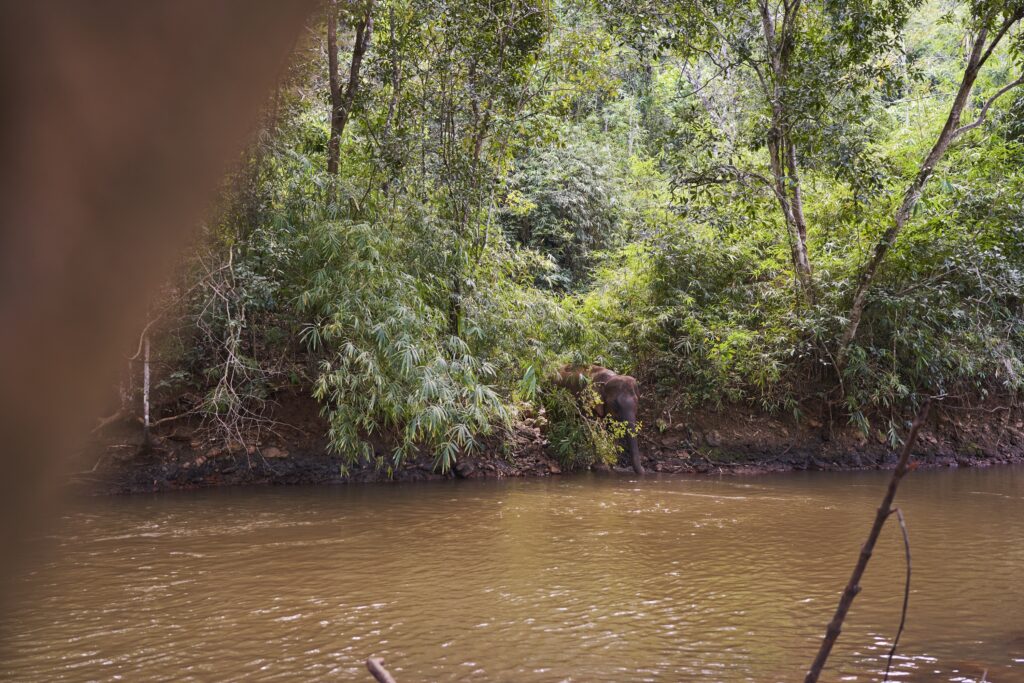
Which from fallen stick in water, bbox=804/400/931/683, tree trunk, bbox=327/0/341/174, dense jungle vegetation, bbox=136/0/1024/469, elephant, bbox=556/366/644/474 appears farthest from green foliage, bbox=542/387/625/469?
fallen stick in water, bbox=804/400/931/683

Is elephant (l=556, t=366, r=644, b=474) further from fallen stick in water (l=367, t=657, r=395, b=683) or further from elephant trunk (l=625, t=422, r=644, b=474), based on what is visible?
fallen stick in water (l=367, t=657, r=395, b=683)

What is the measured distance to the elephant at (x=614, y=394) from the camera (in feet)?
35.3

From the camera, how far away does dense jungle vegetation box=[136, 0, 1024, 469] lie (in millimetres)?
8367

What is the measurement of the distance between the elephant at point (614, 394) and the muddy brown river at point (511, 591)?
9.06 ft

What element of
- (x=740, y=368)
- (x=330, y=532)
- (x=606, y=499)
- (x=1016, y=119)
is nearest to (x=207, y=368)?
(x=330, y=532)

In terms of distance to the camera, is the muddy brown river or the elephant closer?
the muddy brown river

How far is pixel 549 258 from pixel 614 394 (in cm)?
223

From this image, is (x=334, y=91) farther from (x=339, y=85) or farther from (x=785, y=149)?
(x=785, y=149)

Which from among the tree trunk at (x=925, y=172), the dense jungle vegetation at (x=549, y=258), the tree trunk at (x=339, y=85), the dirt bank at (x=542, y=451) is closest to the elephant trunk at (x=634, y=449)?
the dirt bank at (x=542, y=451)

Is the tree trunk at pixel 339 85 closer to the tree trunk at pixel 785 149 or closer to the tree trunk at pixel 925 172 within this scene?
the tree trunk at pixel 785 149

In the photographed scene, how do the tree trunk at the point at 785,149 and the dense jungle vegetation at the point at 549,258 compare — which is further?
the tree trunk at the point at 785,149

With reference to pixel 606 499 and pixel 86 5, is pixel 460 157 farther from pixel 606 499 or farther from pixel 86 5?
pixel 86 5

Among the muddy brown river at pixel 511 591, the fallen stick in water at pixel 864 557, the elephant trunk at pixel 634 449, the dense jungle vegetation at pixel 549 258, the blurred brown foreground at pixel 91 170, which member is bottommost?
the muddy brown river at pixel 511 591

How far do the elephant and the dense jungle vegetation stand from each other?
289 millimetres
